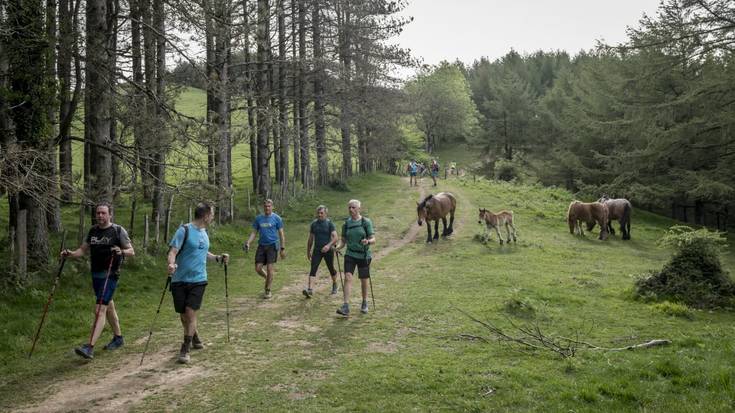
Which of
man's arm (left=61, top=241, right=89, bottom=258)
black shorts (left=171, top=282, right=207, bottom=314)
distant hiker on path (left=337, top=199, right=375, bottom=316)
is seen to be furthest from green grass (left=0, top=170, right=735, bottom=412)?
man's arm (left=61, top=241, right=89, bottom=258)

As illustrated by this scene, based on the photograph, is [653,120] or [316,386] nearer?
[316,386]

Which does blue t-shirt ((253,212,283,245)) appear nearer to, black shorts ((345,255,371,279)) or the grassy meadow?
the grassy meadow

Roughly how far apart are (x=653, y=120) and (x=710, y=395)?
24.8m

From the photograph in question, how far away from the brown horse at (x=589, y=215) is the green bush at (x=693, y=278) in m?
10.1

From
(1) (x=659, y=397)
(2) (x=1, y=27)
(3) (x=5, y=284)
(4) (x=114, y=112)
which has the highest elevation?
(2) (x=1, y=27)

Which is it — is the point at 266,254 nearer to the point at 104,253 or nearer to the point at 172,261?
the point at 104,253

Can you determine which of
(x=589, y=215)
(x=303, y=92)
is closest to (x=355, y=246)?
(x=589, y=215)

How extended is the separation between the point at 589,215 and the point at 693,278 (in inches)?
432

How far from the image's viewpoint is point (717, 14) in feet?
72.0

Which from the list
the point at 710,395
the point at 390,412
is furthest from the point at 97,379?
the point at 710,395

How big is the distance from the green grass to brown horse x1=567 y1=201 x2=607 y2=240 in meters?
6.36

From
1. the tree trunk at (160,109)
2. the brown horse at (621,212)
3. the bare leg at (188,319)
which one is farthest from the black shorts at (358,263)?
the brown horse at (621,212)

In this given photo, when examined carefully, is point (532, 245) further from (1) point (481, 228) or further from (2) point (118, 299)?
(2) point (118, 299)

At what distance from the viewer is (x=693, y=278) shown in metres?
11.9
